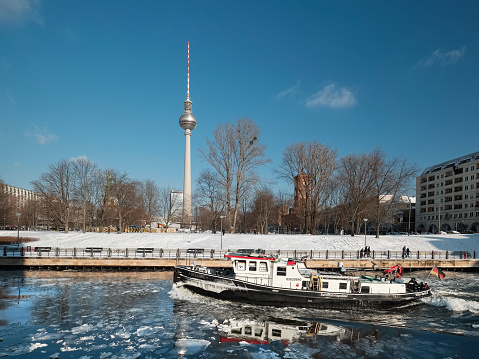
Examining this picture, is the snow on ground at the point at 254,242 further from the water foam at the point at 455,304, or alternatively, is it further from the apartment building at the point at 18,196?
the apartment building at the point at 18,196

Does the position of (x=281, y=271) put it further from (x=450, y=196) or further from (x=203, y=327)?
(x=450, y=196)

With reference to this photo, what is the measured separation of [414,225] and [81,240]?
97.3 m

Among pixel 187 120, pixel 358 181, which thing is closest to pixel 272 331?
pixel 358 181

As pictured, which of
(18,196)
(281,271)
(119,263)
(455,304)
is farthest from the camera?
(18,196)

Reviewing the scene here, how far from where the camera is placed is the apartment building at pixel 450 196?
82.1 m

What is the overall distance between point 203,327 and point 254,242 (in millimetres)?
31655

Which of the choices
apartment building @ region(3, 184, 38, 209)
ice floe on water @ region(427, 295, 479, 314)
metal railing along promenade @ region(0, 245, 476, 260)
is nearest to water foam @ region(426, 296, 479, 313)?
ice floe on water @ region(427, 295, 479, 314)

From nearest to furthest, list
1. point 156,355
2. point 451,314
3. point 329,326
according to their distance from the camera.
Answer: point 156,355, point 329,326, point 451,314

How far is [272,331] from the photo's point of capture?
1850cm

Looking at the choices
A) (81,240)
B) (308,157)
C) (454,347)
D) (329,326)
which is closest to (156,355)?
(329,326)

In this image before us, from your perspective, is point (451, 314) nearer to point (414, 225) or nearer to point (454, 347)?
point (454, 347)

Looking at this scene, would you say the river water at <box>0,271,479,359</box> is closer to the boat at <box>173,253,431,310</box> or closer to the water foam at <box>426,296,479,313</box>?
the water foam at <box>426,296,479,313</box>

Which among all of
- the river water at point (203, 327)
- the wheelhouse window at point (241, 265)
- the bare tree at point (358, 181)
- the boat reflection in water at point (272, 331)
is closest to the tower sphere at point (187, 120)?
the bare tree at point (358, 181)

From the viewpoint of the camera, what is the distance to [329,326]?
19.7 metres
